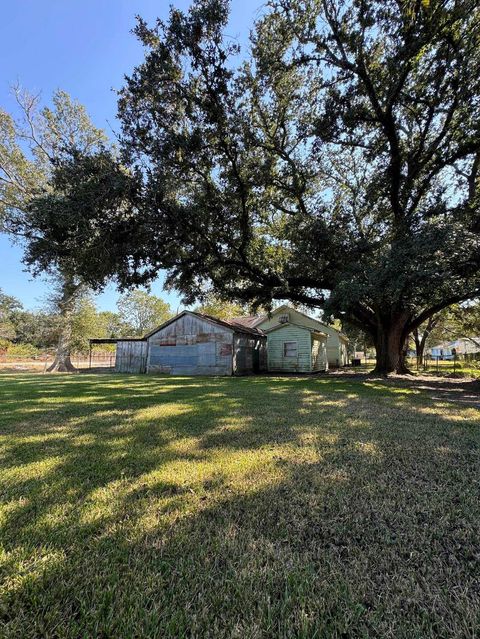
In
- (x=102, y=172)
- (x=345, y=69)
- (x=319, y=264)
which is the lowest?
(x=319, y=264)

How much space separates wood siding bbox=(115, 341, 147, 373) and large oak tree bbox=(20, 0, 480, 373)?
8874mm

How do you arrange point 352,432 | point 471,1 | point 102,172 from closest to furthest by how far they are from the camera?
1. point 352,432
2. point 471,1
3. point 102,172

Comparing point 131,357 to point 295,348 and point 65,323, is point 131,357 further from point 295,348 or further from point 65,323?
point 295,348

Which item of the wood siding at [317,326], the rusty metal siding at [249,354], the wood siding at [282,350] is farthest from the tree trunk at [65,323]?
the wood siding at [317,326]

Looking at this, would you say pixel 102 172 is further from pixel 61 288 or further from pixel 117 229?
pixel 61 288

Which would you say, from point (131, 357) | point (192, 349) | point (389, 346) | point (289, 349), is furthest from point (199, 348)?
point (389, 346)

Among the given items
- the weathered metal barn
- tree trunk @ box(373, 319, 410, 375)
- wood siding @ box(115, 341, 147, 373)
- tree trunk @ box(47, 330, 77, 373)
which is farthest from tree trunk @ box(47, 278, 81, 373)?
tree trunk @ box(373, 319, 410, 375)

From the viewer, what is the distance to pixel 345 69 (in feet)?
34.6

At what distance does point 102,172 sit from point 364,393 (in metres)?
10.3

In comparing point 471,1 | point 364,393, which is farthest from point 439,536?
point 471,1

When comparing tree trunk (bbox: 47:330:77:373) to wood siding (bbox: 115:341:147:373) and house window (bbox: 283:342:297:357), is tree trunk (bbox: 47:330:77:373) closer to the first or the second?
wood siding (bbox: 115:341:147:373)

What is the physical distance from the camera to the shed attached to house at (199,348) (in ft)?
61.2

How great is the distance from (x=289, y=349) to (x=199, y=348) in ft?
20.3

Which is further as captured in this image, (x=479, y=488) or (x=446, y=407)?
(x=446, y=407)
